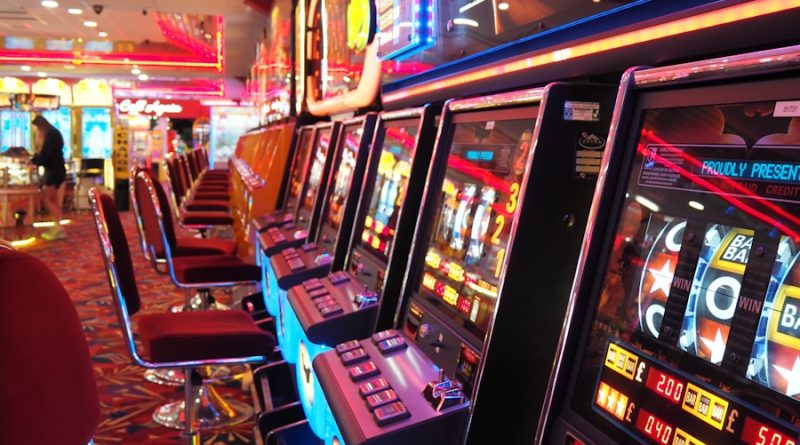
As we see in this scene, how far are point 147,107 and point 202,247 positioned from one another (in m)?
22.5

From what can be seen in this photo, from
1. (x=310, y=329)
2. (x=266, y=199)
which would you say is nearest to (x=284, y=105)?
(x=266, y=199)

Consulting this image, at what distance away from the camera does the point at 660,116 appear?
98 centimetres

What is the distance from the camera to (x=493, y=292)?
132cm

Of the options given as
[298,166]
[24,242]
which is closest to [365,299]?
[298,166]

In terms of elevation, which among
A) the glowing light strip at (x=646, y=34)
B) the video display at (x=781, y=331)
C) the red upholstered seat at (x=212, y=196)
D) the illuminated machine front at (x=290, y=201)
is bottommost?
the red upholstered seat at (x=212, y=196)

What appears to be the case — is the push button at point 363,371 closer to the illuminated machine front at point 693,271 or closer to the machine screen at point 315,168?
the illuminated machine front at point 693,271

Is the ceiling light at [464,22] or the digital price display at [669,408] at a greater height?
the ceiling light at [464,22]

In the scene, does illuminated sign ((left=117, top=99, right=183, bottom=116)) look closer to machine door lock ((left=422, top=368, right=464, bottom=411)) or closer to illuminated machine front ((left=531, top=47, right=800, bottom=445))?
machine door lock ((left=422, top=368, right=464, bottom=411))

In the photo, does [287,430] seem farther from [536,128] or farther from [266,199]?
[266,199]

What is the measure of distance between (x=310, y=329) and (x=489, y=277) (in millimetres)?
561

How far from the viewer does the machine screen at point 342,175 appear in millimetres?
2785

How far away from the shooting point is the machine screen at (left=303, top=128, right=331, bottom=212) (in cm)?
356

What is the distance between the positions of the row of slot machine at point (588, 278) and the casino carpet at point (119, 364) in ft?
2.17

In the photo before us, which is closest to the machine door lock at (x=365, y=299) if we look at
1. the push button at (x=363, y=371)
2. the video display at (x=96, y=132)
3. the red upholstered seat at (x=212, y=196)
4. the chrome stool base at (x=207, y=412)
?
the push button at (x=363, y=371)
